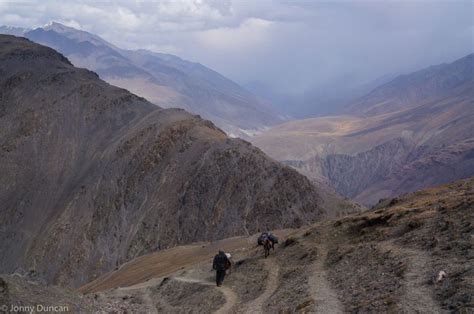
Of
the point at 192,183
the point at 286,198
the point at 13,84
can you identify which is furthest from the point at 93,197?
the point at 13,84

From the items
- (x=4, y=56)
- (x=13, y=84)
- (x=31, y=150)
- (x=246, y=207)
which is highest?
(x=4, y=56)

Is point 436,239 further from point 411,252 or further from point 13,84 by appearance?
point 13,84

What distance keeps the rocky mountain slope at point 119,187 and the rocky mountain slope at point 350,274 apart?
46817mm

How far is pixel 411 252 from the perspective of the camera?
2253 cm

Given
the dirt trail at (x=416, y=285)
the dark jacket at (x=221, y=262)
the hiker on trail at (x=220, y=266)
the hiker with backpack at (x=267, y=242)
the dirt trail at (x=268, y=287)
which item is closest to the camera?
the dirt trail at (x=416, y=285)

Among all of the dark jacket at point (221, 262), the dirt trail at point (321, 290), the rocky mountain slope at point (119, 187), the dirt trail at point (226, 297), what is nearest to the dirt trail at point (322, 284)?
the dirt trail at point (321, 290)

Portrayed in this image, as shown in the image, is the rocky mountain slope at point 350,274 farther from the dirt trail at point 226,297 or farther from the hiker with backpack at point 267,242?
the hiker with backpack at point 267,242

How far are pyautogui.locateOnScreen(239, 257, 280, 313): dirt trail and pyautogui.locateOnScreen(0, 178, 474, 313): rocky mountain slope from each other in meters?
0.06

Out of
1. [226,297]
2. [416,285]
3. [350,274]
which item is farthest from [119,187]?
[416,285]

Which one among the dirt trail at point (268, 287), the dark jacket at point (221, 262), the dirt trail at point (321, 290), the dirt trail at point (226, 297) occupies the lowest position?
the dirt trail at point (226, 297)

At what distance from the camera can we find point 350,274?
23.0 metres

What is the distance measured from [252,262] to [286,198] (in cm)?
5329

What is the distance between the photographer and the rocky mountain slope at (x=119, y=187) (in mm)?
82000

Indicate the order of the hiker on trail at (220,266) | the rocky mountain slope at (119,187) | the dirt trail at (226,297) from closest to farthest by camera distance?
the dirt trail at (226,297) → the hiker on trail at (220,266) → the rocky mountain slope at (119,187)
